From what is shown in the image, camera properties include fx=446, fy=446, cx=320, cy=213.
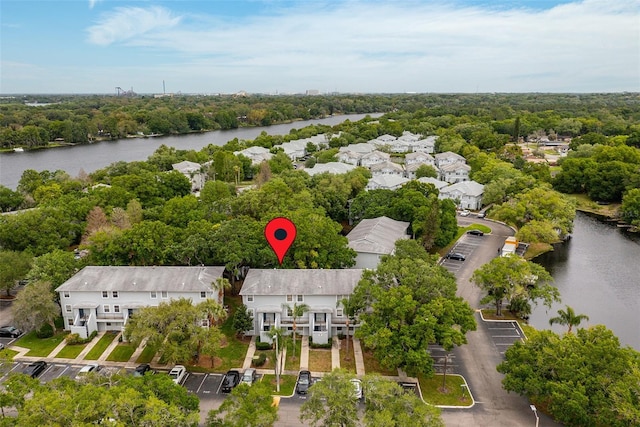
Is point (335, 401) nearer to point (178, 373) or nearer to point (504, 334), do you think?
point (178, 373)

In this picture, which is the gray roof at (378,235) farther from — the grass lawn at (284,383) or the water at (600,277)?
the grass lawn at (284,383)

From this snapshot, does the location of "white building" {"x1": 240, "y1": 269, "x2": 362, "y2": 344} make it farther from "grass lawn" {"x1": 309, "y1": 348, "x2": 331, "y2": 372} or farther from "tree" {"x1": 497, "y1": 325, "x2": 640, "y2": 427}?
"tree" {"x1": 497, "y1": 325, "x2": 640, "y2": 427}

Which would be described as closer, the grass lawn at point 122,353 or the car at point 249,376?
the car at point 249,376

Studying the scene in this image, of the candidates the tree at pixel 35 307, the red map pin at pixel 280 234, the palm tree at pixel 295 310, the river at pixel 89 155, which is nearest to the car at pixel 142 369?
the tree at pixel 35 307

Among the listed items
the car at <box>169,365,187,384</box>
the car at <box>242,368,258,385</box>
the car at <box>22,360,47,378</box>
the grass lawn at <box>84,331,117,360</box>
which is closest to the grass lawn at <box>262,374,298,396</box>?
the car at <box>242,368,258,385</box>

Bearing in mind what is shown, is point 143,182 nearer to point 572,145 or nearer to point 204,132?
point 572,145

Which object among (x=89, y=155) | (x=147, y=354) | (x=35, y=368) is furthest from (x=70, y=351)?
(x=89, y=155)
